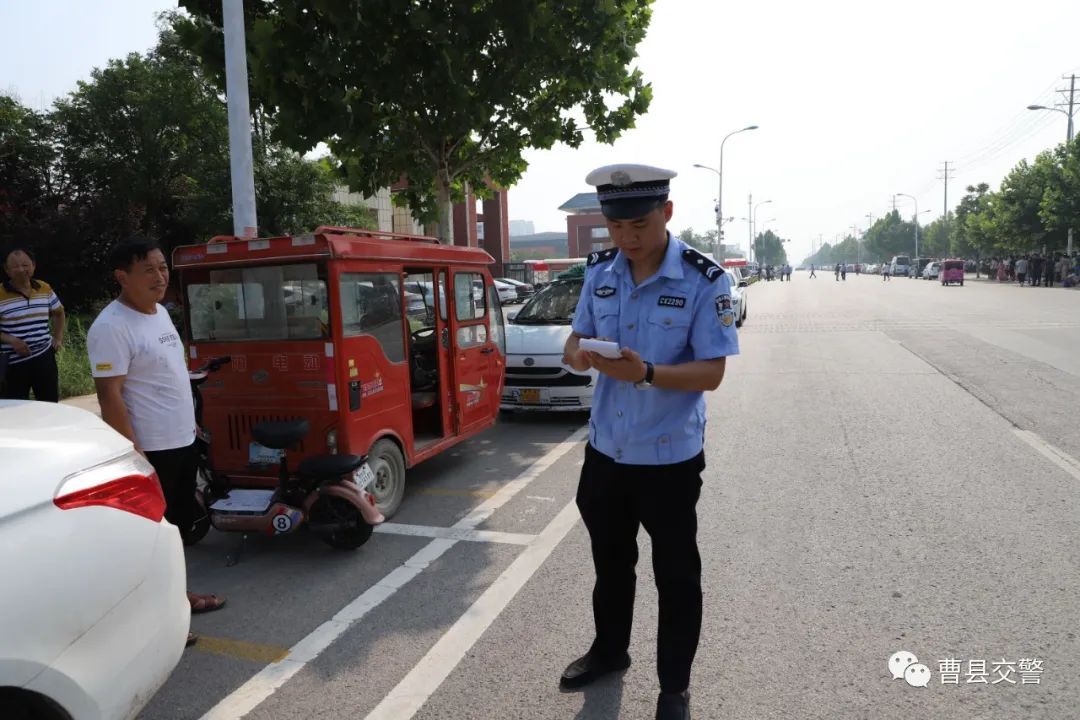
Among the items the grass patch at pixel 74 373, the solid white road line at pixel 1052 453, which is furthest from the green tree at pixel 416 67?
the solid white road line at pixel 1052 453

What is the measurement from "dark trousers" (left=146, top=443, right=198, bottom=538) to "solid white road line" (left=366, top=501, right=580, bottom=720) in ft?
4.87

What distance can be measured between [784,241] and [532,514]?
167297 mm

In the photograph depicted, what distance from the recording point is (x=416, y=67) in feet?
33.9

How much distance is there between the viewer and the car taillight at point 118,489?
2.14 m

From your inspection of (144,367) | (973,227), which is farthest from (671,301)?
(973,227)

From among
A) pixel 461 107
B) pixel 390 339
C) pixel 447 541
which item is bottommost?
pixel 447 541

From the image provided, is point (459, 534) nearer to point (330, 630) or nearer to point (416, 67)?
point (330, 630)

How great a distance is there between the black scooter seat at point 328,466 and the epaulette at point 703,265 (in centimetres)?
267

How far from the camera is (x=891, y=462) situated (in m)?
6.37

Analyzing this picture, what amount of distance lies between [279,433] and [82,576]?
253 centimetres

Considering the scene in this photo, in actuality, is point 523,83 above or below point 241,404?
above

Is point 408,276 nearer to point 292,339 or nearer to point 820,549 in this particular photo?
point 292,339

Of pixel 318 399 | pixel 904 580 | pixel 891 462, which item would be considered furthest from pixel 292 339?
pixel 891 462

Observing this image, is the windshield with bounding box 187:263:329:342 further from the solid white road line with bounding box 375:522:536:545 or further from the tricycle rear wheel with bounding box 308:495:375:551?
the solid white road line with bounding box 375:522:536:545
